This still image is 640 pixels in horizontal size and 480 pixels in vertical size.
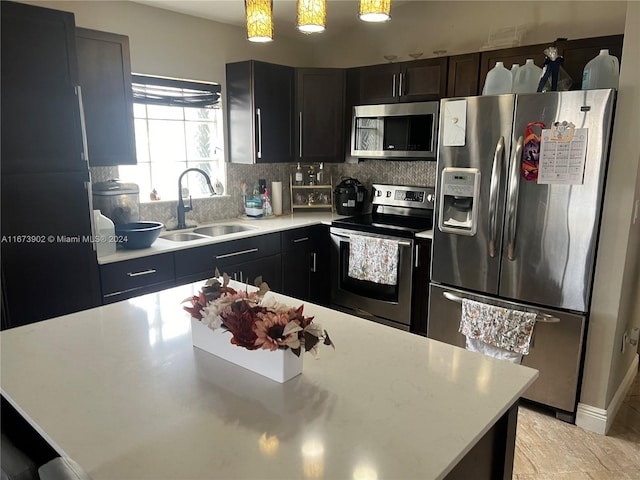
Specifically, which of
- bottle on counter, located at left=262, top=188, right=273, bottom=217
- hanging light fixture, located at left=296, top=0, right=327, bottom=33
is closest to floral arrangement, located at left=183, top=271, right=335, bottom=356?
hanging light fixture, located at left=296, top=0, right=327, bottom=33

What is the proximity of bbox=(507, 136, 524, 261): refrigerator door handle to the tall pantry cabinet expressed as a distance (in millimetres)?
2224

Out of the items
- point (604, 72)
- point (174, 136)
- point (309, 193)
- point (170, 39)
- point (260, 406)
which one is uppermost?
point (170, 39)

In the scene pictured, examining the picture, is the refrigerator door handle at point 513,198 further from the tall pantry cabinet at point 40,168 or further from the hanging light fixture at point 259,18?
the tall pantry cabinet at point 40,168

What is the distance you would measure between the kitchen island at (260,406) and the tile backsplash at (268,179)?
2.02 m

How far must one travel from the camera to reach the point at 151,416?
3.65 ft

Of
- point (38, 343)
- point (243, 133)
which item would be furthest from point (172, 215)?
point (38, 343)

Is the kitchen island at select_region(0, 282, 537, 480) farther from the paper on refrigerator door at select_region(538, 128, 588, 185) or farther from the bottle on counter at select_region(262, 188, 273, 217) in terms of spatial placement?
the bottle on counter at select_region(262, 188, 273, 217)

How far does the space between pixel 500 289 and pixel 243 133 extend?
7.44 feet

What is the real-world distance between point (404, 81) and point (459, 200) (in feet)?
3.94

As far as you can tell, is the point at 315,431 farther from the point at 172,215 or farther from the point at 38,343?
the point at 172,215

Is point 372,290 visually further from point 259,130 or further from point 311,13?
point 311,13

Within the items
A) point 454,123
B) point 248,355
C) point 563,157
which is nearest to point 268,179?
point 454,123

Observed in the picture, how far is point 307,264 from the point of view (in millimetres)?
3896

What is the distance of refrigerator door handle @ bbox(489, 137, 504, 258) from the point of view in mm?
2582
